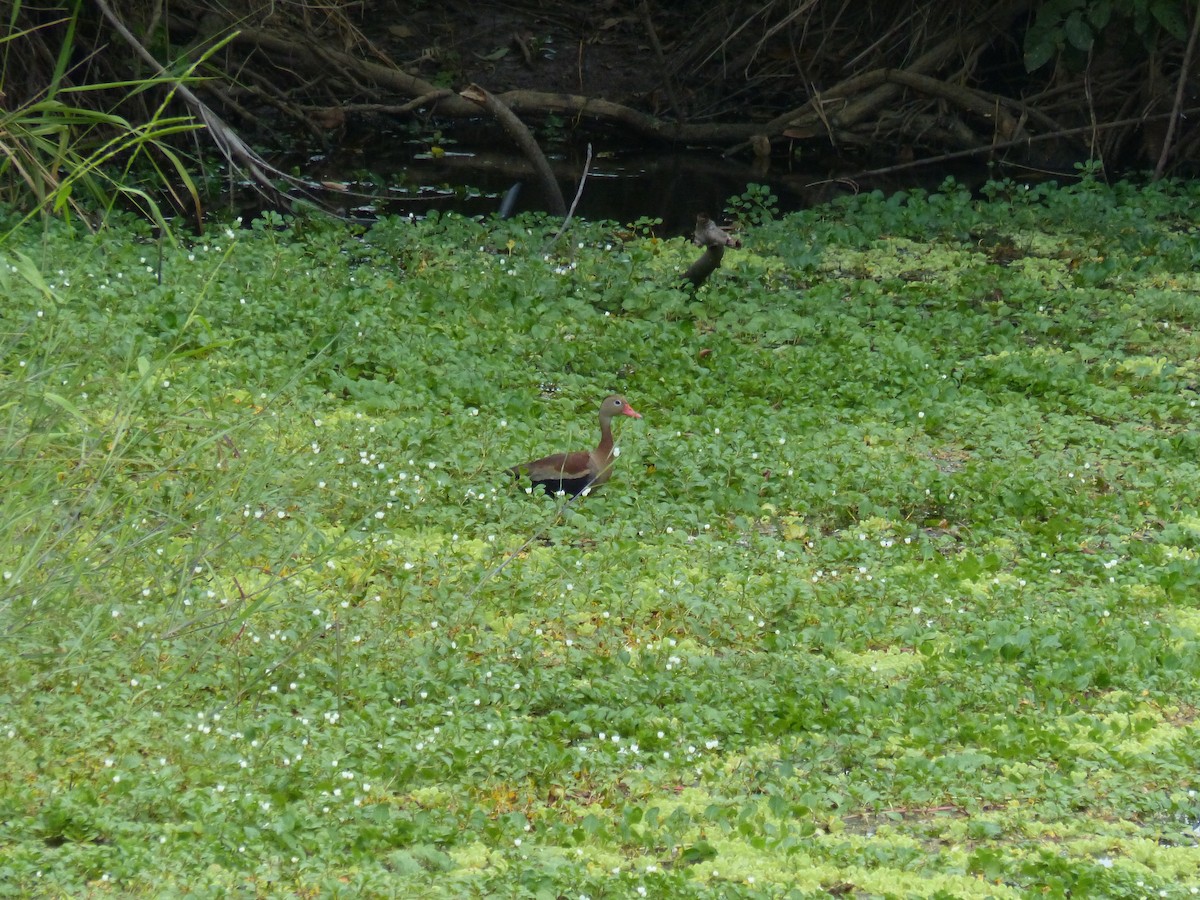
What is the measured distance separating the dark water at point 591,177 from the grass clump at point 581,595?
179 inches

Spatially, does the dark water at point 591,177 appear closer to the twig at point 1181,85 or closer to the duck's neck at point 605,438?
the twig at point 1181,85

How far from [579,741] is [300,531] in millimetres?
1846

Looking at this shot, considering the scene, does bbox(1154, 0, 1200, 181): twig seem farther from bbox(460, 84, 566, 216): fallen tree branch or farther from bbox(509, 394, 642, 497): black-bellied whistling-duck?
bbox(509, 394, 642, 497): black-bellied whistling-duck

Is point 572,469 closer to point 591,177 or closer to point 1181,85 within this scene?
point 1181,85

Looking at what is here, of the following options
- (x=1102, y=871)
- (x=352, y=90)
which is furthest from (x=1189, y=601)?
(x=352, y=90)

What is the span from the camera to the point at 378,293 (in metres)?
9.70

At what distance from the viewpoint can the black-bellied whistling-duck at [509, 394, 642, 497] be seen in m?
6.92

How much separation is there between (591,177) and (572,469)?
9.39 m

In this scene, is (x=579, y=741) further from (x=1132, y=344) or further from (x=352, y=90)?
(x=352, y=90)

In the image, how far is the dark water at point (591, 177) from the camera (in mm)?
14422

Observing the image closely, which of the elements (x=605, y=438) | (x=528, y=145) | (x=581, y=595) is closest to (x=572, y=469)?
(x=605, y=438)

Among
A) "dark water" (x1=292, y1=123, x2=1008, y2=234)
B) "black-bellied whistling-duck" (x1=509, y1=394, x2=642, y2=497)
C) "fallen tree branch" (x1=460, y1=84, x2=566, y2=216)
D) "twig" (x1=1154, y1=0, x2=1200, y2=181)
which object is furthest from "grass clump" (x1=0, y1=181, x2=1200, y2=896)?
"dark water" (x1=292, y1=123, x2=1008, y2=234)

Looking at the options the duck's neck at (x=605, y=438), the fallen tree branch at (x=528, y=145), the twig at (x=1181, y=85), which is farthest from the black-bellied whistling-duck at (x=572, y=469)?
the twig at (x=1181, y=85)

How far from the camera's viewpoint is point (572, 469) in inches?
273
